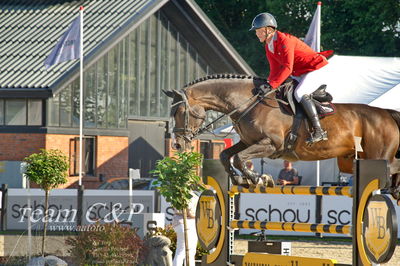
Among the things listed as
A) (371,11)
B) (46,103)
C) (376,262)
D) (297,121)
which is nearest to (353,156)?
(297,121)

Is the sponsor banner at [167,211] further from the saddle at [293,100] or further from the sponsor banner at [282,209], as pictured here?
the saddle at [293,100]

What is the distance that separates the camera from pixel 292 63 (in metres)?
11.1

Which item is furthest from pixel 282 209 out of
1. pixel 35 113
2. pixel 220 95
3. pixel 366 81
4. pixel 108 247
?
pixel 35 113

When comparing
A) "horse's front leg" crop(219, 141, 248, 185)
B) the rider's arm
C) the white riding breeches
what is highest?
the rider's arm

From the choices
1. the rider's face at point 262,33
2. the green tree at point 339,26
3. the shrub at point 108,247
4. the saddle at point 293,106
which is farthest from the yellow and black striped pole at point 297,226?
the green tree at point 339,26

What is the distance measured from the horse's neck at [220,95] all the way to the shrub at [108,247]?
3076 mm

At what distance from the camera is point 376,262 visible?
28.6ft

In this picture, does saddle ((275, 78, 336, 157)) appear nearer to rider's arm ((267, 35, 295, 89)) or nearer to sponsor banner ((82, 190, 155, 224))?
rider's arm ((267, 35, 295, 89))

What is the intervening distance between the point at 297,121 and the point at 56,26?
78.2 ft

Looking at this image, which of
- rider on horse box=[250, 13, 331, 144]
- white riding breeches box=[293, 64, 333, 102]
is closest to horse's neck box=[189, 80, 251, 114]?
rider on horse box=[250, 13, 331, 144]

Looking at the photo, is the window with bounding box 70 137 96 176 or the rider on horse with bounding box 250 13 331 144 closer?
the rider on horse with bounding box 250 13 331 144

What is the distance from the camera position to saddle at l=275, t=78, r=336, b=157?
1116cm

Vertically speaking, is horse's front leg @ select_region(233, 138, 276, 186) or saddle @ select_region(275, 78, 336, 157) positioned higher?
saddle @ select_region(275, 78, 336, 157)

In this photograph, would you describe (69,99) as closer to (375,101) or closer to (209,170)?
(375,101)
